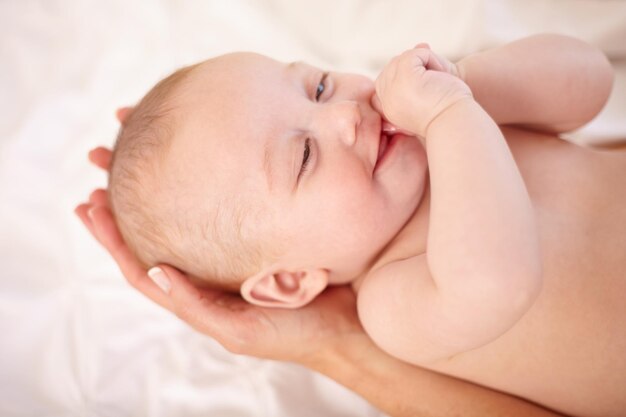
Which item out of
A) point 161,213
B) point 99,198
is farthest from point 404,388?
point 99,198

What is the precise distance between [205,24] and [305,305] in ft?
3.60

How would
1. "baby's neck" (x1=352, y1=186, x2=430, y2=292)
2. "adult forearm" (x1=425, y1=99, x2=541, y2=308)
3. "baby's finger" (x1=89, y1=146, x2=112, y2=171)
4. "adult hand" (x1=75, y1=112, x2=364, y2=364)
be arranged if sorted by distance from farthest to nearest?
"baby's finger" (x1=89, y1=146, x2=112, y2=171) → "adult hand" (x1=75, y1=112, x2=364, y2=364) → "baby's neck" (x1=352, y1=186, x2=430, y2=292) → "adult forearm" (x1=425, y1=99, x2=541, y2=308)

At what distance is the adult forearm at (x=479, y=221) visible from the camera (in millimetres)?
1091

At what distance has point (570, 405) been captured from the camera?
1.42 m

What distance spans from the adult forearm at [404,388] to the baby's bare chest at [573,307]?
0.17ft

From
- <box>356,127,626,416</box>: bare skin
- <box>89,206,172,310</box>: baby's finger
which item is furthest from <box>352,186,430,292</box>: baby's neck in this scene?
<box>89,206,172,310</box>: baby's finger

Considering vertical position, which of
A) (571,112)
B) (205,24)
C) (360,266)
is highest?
(205,24)

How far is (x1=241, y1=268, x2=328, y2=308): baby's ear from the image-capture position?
4.96ft

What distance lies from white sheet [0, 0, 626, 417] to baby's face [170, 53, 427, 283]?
1.86 feet

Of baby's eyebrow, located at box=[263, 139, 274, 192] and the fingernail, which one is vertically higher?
baby's eyebrow, located at box=[263, 139, 274, 192]

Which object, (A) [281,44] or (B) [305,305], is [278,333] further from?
(A) [281,44]

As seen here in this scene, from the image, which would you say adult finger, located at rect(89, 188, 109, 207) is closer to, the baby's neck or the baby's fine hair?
the baby's fine hair

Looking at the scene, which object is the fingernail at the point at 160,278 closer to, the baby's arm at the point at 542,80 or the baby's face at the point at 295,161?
the baby's face at the point at 295,161

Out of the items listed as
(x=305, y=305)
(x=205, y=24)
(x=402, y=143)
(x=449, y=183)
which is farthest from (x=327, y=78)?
(x=205, y=24)
